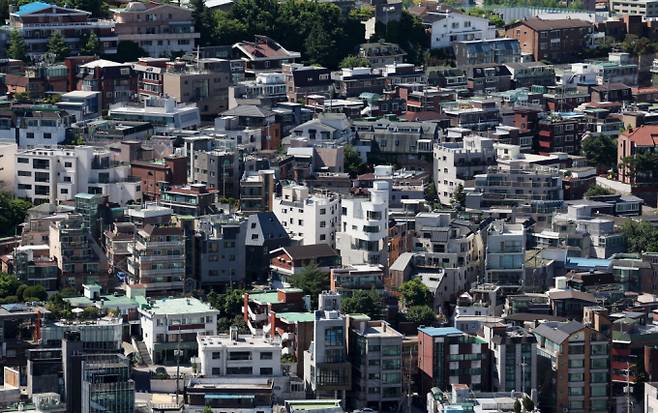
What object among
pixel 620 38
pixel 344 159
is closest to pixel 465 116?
pixel 344 159

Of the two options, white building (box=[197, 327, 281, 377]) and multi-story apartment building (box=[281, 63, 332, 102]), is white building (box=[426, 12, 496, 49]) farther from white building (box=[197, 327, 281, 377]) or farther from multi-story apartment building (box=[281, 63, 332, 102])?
white building (box=[197, 327, 281, 377])

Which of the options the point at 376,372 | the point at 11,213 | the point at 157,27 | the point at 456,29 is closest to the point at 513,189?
the point at 11,213

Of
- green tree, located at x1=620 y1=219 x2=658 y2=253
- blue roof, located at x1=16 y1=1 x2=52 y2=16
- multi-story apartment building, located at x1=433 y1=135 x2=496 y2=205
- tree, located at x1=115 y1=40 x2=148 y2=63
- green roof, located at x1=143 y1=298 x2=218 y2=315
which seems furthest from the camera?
tree, located at x1=115 y1=40 x2=148 y2=63

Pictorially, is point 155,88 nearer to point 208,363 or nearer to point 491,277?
point 491,277

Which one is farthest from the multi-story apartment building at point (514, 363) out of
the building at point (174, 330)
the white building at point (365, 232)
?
the white building at point (365, 232)

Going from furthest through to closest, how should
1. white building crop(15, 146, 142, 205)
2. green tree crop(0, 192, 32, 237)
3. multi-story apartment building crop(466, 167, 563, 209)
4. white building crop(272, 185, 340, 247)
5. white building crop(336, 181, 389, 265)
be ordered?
multi-story apartment building crop(466, 167, 563, 209) < white building crop(15, 146, 142, 205) < green tree crop(0, 192, 32, 237) < white building crop(272, 185, 340, 247) < white building crop(336, 181, 389, 265)

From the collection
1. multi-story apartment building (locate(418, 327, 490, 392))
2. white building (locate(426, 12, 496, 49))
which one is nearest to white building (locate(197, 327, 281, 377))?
multi-story apartment building (locate(418, 327, 490, 392))

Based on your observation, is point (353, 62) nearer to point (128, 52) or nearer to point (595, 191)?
point (128, 52)
